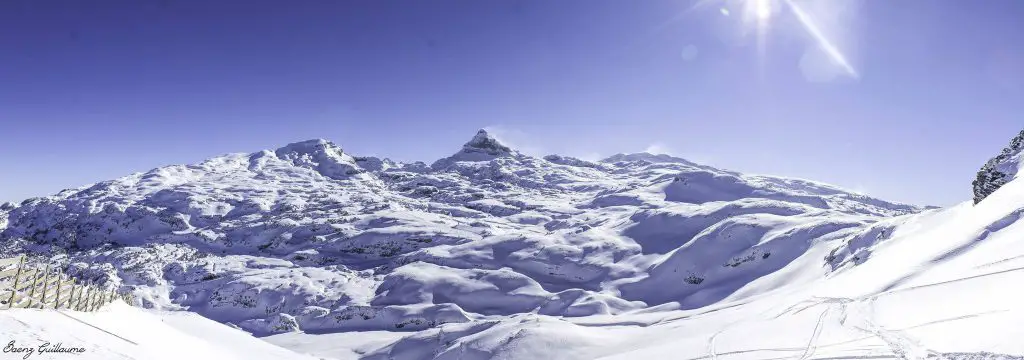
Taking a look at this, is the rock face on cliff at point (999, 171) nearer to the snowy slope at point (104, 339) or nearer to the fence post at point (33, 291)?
the snowy slope at point (104, 339)

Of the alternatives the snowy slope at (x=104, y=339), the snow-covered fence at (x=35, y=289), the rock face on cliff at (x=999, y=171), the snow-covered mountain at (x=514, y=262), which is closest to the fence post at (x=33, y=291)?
the snow-covered fence at (x=35, y=289)

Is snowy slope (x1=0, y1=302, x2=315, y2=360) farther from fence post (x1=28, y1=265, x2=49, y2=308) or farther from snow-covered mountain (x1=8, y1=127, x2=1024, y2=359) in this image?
snow-covered mountain (x1=8, y1=127, x2=1024, y2=359)

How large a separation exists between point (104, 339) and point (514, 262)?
77407 mm

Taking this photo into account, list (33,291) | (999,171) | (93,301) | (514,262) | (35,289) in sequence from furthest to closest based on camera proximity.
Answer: (514,262), (999,171), (93,301), (35,289), (33,291)

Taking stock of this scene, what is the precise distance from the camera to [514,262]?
92000 millimetres

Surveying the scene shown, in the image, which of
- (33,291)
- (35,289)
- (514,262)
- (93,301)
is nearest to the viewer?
(33,291)

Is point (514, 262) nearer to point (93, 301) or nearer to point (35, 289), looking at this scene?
point (93, 301)

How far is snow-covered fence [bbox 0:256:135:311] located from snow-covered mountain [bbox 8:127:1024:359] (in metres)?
26.1

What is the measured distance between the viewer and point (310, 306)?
267ft

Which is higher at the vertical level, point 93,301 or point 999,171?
point 999,171

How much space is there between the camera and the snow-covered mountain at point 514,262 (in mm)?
32809

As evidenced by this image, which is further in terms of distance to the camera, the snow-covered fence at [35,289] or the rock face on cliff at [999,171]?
the rock face on cliff at [999,171]

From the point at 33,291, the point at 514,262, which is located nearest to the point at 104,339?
the point at 33,291

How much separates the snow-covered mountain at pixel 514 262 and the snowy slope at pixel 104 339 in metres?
20.7
